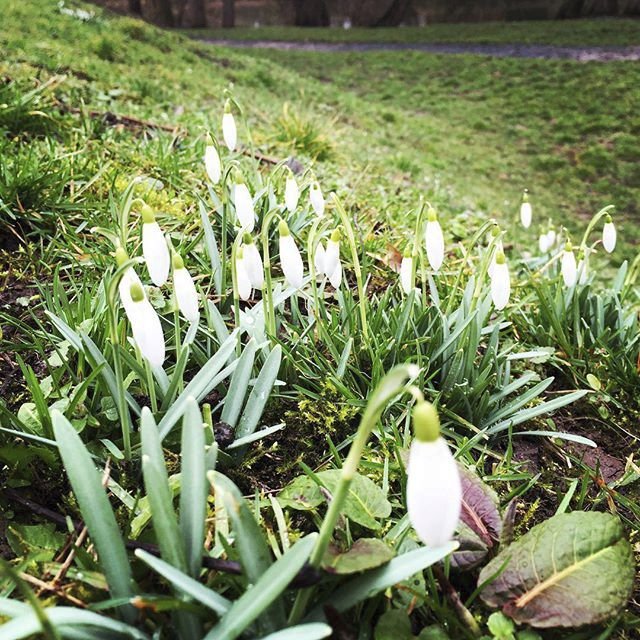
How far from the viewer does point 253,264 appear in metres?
1.42

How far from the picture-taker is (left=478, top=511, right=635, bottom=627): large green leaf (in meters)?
1.06

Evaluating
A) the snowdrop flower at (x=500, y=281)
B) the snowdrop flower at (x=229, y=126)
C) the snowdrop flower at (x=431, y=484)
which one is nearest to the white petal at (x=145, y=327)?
the snowdrop flower at (x=431, y=484)

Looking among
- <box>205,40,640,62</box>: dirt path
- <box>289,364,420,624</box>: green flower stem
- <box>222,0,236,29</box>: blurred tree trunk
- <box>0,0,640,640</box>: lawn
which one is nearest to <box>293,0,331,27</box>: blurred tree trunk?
<box>222,0,236,29</box>: blurred tree trunk

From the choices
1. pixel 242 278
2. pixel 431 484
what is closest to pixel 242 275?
pixel 242 278

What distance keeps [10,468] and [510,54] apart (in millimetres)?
15878

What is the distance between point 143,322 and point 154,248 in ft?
0.71

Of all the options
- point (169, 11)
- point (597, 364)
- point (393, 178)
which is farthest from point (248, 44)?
point (597, 364)

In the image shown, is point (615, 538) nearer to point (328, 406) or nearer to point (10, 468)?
point (328, 406)

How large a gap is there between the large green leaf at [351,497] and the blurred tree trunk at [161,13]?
19.6m

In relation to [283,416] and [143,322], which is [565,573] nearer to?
[283,416]

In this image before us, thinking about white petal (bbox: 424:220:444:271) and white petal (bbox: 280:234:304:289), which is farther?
white petal (bbox: 424:220:444:271)

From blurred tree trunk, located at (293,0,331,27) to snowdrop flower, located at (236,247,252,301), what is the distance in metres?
26.1

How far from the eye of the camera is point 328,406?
5.47ft

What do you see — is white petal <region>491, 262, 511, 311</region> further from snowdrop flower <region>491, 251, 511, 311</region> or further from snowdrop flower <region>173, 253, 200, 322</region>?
snowdrop flower <region>173, 253, 200, 322</region>
